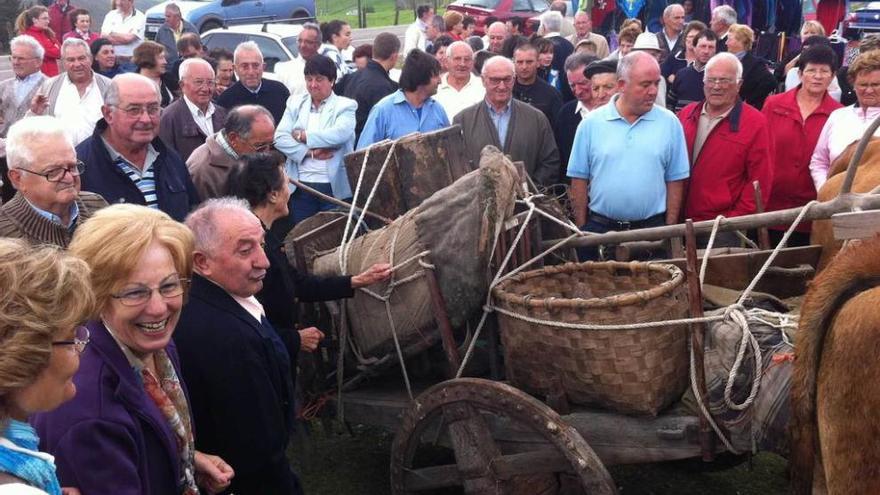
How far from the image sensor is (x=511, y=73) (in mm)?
6766

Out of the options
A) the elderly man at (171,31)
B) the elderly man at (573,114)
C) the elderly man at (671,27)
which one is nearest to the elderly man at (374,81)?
the elderly man at (573,114)

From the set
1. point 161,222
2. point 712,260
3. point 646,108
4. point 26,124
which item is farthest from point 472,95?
point 161,222

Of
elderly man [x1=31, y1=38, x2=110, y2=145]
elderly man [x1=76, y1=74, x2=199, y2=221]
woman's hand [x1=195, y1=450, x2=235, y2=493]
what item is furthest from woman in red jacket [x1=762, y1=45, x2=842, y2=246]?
elderly man [x1=31, y1=38, x2=110, y2=145]

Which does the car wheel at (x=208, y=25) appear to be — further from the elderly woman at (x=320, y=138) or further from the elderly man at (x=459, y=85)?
the elderly woman at (x=320, y=138)

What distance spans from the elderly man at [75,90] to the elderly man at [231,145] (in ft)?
7.14

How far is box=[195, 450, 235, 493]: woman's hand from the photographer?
285 centimetres

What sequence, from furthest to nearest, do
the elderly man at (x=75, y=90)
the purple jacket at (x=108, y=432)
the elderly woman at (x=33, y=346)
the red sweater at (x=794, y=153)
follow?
the elderly man at (x=75, y=90)
the red sweater at (x=794, y=153)
the purple jacket at (x=108, y=432)
the elderly woman at (x=33, y=346)

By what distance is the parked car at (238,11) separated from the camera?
21797 mm

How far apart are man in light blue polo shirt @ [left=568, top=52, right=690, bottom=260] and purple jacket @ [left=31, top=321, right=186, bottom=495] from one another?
3.57 meters

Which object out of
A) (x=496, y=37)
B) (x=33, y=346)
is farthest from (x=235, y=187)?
(x=496, y=37)

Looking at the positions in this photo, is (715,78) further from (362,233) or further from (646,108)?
(362,233)

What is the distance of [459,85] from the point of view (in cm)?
817

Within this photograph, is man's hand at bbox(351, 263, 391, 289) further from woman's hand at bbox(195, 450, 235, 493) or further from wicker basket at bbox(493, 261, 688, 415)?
woman's hand at bbox(195, 450, 235, 493)

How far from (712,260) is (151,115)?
2.84 m
